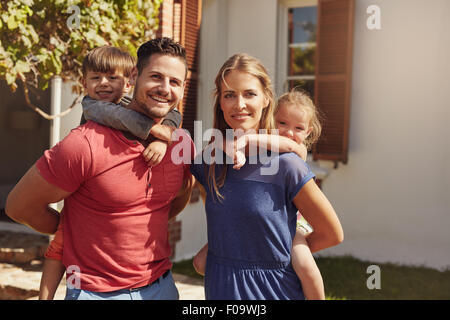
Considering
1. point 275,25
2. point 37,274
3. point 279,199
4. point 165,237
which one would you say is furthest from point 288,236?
point 275,25

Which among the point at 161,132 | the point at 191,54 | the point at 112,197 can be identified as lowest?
the point at 112,197

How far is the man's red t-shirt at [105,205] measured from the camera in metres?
1.56

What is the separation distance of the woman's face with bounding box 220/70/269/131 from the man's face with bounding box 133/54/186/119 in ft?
0.64

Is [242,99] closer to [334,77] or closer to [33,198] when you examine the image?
[33,198]

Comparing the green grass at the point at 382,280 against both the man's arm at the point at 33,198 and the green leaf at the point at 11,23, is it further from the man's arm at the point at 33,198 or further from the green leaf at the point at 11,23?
the man's arm at the point at 33,198

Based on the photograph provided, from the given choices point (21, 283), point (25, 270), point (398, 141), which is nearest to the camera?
point (21, 283)

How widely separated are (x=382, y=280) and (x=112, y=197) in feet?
14.8

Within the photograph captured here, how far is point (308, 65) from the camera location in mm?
6555

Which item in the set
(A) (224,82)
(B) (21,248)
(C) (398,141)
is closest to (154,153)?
(A) (224,82)

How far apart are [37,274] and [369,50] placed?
15.7ft

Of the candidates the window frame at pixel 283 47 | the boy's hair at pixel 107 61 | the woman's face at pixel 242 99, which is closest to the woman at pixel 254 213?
the woman's face at pixel 242 99

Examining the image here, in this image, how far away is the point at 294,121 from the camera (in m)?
2.19

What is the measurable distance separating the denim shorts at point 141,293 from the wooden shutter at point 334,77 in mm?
4457

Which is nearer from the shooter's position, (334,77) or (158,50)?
(158,50)
